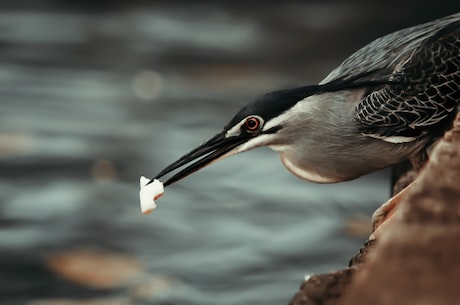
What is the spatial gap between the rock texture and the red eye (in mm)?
575

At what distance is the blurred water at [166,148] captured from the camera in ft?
12.3

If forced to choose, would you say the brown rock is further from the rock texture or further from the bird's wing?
the bird's wing

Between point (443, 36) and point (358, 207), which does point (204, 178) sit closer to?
point (358, 207)

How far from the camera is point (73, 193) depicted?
421 centimetres

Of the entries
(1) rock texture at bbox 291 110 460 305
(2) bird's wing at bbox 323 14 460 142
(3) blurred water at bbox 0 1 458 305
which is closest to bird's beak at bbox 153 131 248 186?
(2) bird's wing at bbox 323 14 460 142

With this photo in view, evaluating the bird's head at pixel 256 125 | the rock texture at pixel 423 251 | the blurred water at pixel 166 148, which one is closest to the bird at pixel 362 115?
the bird's head at pixel 256 125

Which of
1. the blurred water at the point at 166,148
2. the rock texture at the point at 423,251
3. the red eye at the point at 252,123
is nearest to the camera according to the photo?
the rock texture at the point at 423,251

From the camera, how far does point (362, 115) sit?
2.18m

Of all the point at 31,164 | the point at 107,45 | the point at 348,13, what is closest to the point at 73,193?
the point at 31,164

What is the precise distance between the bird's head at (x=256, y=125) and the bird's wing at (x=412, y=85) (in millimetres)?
125

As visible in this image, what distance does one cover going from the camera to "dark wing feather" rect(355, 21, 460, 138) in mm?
2139

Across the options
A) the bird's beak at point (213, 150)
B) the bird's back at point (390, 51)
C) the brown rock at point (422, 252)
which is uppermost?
the bird's back at point (390, 51)

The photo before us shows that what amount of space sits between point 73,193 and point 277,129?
216 centimetres

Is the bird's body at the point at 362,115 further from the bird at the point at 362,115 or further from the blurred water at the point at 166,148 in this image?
the blurred water at the point at 166,148
